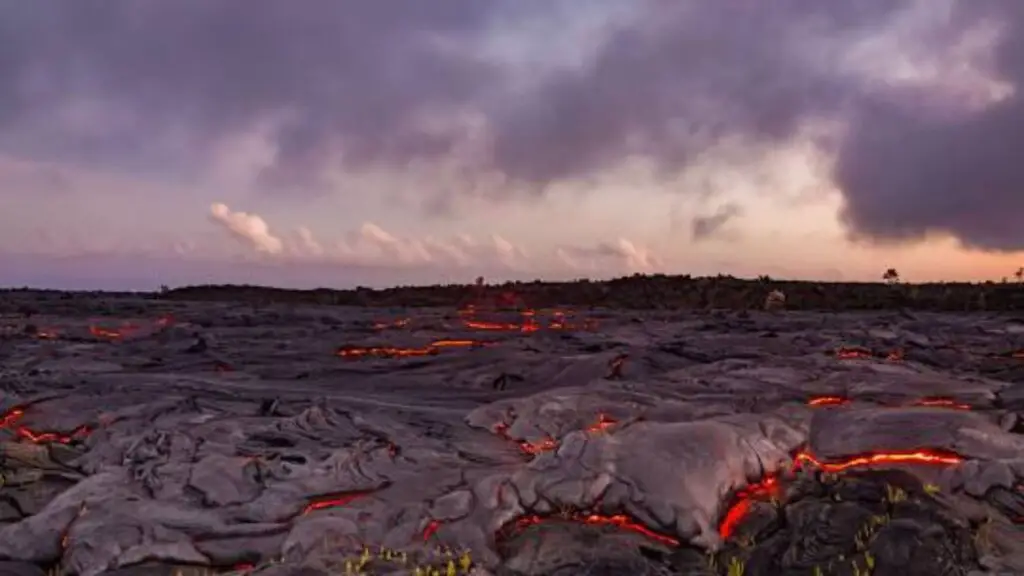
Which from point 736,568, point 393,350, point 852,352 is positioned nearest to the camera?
point 736,568

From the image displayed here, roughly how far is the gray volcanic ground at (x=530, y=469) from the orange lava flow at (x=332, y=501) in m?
0.04

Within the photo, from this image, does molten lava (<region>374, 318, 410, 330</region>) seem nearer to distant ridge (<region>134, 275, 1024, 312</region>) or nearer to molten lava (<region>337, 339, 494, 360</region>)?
molten lava (<region>337, 339, 494, 360</region>)

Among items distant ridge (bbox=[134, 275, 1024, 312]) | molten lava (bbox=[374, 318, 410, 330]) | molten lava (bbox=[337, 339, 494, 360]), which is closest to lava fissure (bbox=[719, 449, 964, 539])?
molten lava (bbox=[337, 339, 494, 360])

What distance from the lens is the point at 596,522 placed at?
336 inches

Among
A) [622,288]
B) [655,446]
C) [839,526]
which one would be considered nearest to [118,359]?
[655,446]

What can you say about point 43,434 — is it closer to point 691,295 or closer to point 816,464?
point 816,464

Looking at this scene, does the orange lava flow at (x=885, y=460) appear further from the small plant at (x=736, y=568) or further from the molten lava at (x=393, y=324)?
the molten lava at (x=393, y=324)

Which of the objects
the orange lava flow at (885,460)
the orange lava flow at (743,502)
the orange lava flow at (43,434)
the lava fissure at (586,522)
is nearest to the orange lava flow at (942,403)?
the orange lava flow at (885,460)

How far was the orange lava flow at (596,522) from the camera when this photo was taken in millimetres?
8406

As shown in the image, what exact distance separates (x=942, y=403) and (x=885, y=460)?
3.16 meters

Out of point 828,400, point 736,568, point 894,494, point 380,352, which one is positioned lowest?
point 736,568

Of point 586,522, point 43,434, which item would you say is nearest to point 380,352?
point 43,434

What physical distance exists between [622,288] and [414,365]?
25860 mm

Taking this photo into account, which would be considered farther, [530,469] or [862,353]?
[862,353]
